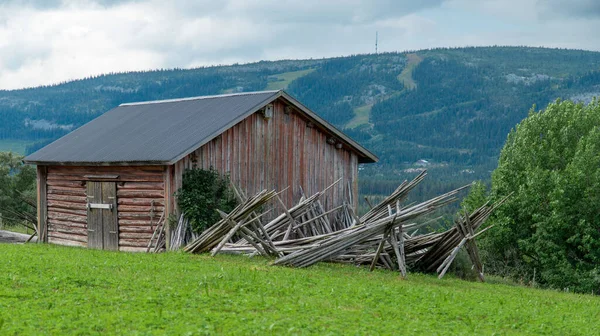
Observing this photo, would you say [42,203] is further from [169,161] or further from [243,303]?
[243,303]

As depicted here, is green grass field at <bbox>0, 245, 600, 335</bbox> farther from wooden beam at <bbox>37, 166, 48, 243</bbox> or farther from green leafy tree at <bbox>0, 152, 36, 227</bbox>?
green leafy tree at <bbox>0, 152, 36, 227</bbox>

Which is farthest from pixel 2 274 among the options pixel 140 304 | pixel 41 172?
pixel 41 172

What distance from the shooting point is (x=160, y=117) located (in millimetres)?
30844

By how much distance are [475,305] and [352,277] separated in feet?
14.2

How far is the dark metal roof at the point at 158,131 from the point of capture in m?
25.4

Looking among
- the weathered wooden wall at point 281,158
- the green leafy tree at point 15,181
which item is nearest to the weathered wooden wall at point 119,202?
the weathered wooden wall at point 281,158

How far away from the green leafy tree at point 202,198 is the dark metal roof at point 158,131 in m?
1.20

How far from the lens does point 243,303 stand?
13703 mm

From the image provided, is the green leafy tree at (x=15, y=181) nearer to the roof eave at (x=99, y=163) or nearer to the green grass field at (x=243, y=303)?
the roof eave at (x=99, y=163)

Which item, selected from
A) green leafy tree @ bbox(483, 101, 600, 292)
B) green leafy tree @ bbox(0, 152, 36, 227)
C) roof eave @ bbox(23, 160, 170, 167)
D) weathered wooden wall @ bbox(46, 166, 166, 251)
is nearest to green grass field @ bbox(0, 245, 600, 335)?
roof eave @ bbox(23, 160, 170, 167)

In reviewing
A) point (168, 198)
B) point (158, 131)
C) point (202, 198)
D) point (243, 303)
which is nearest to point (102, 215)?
point (158, 131)

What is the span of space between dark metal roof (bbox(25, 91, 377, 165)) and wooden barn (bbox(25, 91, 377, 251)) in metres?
0.06

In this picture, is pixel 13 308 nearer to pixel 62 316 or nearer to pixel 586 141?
pixel 62 316

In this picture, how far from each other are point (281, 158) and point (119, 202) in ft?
20.8
